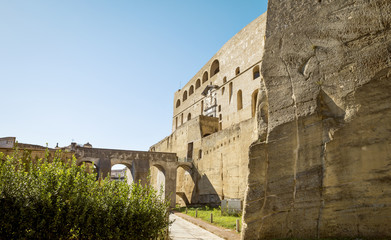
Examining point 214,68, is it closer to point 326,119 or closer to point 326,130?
point 326,119

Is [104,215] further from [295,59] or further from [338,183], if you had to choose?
[295,59]

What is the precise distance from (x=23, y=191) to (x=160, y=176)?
70.1 ft

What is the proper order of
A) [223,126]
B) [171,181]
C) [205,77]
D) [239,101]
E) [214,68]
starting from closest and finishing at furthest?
[171,181] → [239,101] → [223,126] → [214,68] → [205,77]

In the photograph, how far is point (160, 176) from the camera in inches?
1044

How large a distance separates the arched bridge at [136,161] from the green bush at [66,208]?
648 inches

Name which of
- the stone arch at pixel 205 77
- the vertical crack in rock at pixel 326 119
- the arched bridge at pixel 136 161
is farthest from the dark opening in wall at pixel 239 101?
the vertical crack in rock at pixel 326 119

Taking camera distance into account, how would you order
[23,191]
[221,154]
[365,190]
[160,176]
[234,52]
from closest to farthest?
[23,191]
[365,190]
[221,154]
[160,176]
[234,52]

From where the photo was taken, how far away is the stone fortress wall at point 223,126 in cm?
1905

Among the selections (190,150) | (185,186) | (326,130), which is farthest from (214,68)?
(326,130)

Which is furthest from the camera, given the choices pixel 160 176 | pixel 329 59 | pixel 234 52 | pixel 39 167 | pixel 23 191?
pixel 234 52

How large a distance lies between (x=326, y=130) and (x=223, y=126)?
2211 centimetres

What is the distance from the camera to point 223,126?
2862 cm

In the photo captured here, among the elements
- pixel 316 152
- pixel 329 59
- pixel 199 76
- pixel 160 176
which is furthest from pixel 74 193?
pixel 199 76

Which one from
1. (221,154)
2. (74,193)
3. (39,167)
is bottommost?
(74,193)
